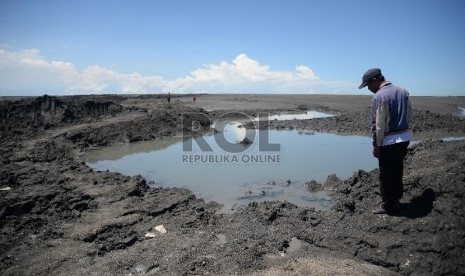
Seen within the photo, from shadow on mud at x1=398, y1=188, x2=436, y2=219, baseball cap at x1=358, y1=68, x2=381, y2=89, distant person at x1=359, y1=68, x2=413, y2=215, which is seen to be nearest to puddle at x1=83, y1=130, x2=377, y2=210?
shadow on mud at x1=398, y1=188, x2=436, y2=219

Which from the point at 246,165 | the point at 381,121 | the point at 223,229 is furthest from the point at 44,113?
the point at 381,121

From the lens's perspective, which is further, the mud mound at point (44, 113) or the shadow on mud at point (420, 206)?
the mud mound at point (44, 113)

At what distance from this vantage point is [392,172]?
15.4 ft

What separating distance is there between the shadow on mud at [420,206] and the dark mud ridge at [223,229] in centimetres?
2

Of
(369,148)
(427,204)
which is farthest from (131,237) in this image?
(369,148)

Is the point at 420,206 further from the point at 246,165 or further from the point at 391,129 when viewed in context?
the point at 246,165

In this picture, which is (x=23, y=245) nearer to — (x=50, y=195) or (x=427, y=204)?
(x=50, y=195)

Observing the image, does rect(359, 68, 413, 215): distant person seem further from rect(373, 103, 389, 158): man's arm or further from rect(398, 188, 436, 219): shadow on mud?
rect(398, 188, 436, 219): shadow on mud

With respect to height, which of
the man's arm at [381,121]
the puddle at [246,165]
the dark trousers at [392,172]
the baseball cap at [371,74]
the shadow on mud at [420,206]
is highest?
the baseball cap at [371,74]

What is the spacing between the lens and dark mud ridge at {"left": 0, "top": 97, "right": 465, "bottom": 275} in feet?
14.1

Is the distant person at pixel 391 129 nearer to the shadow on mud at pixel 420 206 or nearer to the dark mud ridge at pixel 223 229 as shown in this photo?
the shadow on mud at pixel 420 206

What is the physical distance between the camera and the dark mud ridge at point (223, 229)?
4305 mm

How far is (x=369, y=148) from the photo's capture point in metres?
14.1

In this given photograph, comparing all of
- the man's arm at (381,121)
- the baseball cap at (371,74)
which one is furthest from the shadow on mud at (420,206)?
the baseball cap at (371,74)
